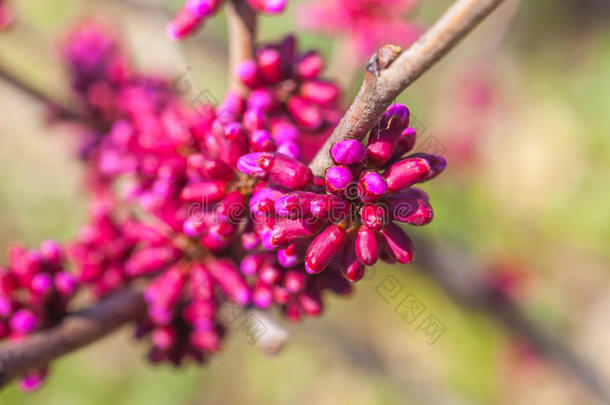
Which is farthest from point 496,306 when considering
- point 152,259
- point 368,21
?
point 152,259

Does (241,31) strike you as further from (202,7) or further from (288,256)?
(288,256)

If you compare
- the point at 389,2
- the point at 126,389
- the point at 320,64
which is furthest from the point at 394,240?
the point at 126,389

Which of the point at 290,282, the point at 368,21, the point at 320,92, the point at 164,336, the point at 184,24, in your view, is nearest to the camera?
the point at 290,282

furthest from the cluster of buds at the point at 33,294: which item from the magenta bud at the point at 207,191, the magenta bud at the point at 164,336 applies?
the magenta bud at the point at 207,191

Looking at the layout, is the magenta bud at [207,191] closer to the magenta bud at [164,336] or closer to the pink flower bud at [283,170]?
the pink flower bud at [283,170]

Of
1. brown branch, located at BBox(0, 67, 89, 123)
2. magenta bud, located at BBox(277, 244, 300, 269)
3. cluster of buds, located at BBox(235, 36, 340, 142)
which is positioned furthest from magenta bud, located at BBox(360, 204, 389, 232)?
brown branch, located at BBox(0, 67, 89, 123)

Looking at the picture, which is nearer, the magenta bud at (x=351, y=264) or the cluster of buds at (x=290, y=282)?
the magenta bud at (x=351, y=264)
